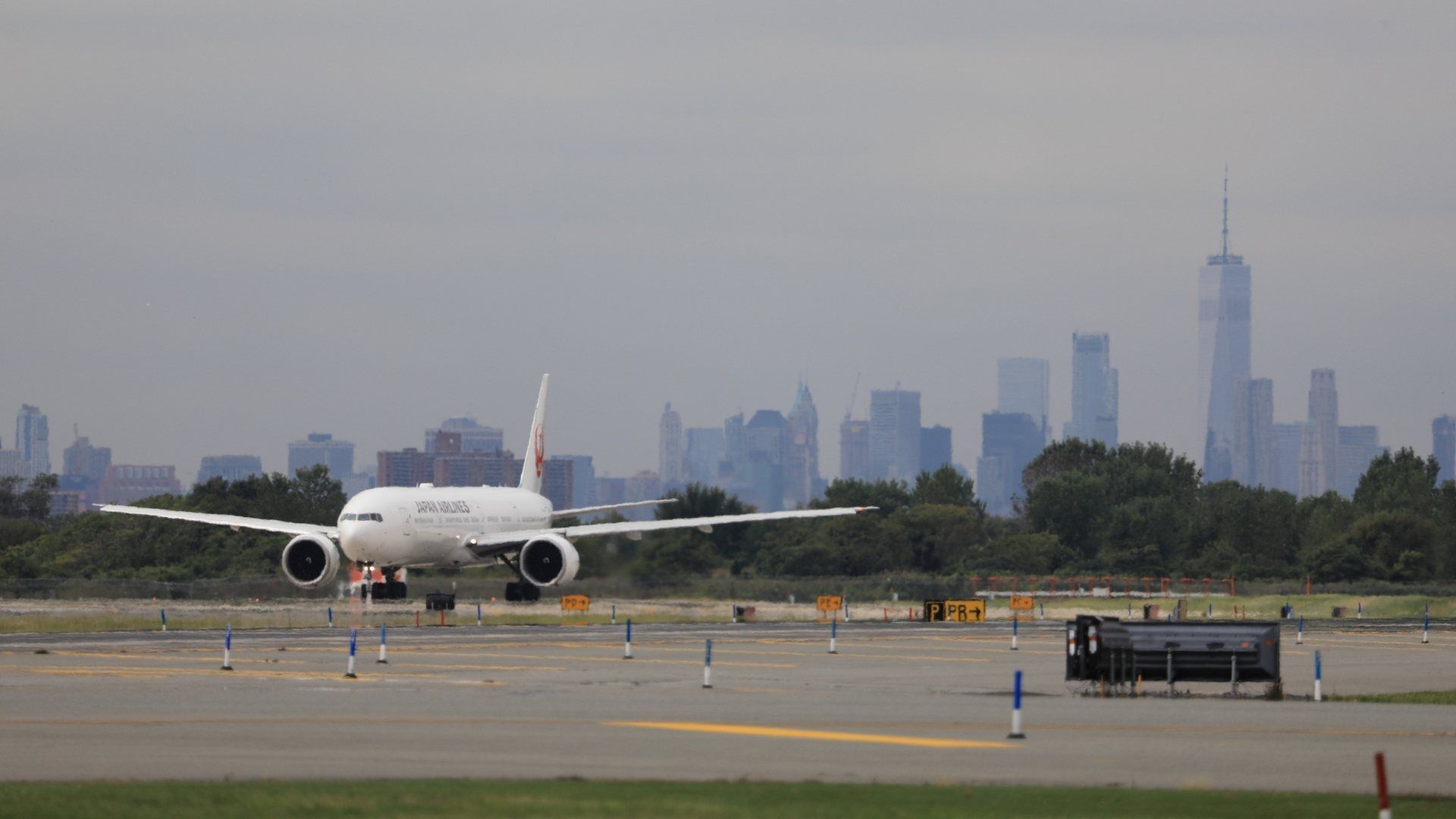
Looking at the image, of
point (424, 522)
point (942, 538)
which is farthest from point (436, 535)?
point (942, 538)

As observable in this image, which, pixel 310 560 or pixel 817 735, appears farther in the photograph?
pixel 310 560

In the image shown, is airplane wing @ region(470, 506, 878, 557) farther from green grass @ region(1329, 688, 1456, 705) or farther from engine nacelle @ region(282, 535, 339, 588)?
green grass @ region(1329, 688, 1456, 705)

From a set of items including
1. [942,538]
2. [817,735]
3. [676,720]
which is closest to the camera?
[817,735]

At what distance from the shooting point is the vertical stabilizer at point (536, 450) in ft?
294

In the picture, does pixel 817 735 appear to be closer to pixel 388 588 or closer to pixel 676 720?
pixel 676 720

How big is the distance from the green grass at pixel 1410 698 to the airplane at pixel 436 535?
1357 inches

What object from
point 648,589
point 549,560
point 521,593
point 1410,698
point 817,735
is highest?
point 549,560

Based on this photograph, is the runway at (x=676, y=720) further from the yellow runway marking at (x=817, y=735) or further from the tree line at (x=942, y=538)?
the tree line at (x=942, y=538)

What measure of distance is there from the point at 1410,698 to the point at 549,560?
40.8 metres

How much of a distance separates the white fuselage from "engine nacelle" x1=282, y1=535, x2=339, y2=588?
72cm

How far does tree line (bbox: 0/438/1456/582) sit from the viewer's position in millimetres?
102375

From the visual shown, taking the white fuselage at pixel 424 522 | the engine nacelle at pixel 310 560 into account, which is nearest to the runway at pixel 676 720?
the white fuselage at pixel 424 522

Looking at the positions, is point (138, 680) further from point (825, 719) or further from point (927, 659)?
point (927, 659)

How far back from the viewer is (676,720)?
30.6 metres
